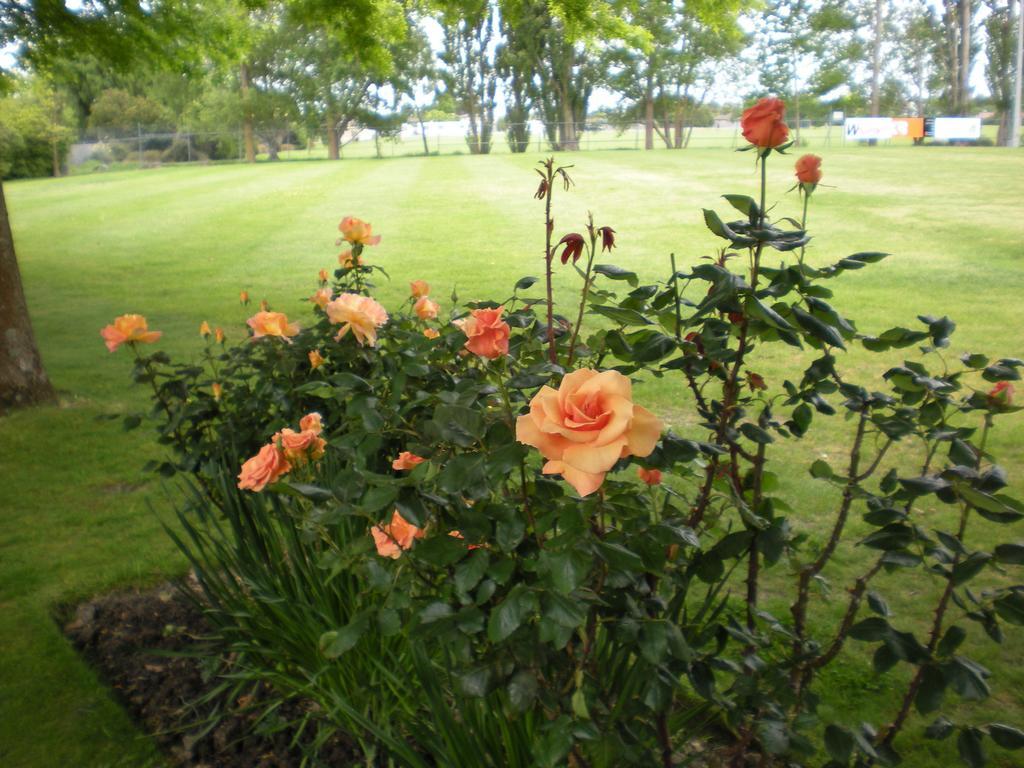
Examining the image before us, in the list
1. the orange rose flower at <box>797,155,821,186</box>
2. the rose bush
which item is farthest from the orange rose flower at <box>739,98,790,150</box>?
the orange rose flower at <box>797,155,821,186</box>

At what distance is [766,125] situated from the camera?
3.85 feet

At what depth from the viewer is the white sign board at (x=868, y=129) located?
84.8 feet

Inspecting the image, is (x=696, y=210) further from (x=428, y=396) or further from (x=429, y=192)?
(x=428, y=396)

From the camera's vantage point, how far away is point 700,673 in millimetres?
1293

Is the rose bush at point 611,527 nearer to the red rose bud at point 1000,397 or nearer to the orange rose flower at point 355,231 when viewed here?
the red rose bud at point 1000,397

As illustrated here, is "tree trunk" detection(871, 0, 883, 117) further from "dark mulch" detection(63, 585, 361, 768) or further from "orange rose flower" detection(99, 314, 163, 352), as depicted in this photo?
"dark mulch" detection(63, 585, 361, 768)

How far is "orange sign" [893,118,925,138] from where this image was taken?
2619cm

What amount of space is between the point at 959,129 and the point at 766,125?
2860cm

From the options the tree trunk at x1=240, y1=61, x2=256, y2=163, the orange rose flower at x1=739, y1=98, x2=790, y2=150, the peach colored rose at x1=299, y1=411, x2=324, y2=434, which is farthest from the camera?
the tree trunk at x1=240, y1=61, x2=256, y2=163

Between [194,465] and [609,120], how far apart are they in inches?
1087

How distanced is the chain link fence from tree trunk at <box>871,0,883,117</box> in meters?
1.31

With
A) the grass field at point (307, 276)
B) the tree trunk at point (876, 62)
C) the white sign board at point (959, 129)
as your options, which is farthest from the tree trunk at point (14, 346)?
the white sign board at point (959, 129)

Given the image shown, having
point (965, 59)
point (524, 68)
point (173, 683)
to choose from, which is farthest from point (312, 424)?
point (965, 59)

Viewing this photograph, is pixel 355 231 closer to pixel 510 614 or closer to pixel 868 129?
pixel 510 614
